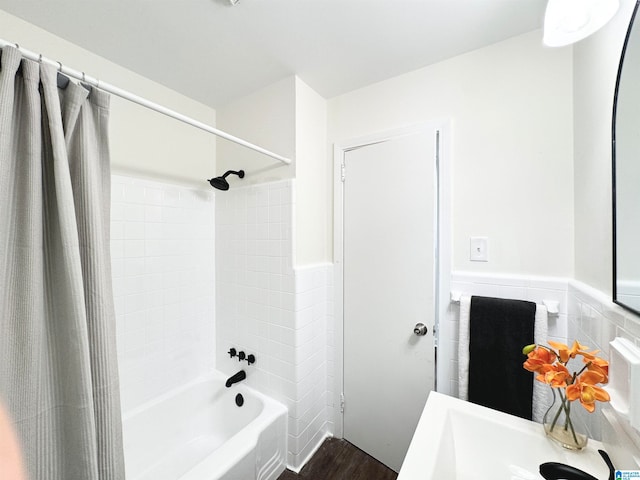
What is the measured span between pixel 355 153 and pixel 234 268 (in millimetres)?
1147

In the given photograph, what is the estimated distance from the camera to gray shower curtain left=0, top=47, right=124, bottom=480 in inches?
24.7

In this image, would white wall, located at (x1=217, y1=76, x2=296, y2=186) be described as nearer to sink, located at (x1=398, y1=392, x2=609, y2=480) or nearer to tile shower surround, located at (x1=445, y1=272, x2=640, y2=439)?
tile shower surround, located at (x1=445, y1=272, x2=640, y2=439)

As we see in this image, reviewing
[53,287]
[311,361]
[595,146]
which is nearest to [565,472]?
[595,146]

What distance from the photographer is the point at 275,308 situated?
62.2 inches

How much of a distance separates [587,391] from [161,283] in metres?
1.99

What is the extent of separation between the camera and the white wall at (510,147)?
1117 millimetres

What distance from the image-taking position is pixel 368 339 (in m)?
1.57

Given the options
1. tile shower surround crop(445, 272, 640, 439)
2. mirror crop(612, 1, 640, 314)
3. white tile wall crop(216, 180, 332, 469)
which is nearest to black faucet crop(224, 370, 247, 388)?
white tile wall crop(216, 180, 332, 469)

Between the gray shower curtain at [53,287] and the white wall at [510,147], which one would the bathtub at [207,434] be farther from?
the white wall at [510,147]

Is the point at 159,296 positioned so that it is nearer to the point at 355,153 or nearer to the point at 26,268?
the point at 26,268

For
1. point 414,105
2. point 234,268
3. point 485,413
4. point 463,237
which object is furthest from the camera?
point 234,268

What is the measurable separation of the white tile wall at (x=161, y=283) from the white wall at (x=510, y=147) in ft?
5.31

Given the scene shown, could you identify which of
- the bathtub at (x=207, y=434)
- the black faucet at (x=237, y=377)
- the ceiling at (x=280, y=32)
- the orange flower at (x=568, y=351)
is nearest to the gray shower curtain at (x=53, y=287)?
the bathtub at (x=207, y=434)

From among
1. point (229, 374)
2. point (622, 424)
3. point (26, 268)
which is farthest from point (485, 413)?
point (229, 374)
